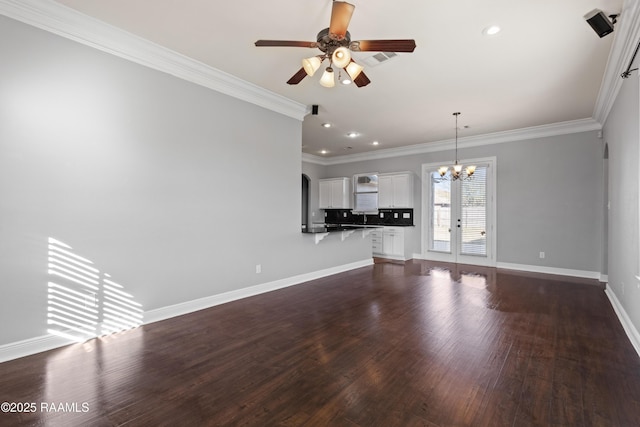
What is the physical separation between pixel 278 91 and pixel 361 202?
4.94 m

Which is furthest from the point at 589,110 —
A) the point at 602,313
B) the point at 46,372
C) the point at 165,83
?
the point at 46,372

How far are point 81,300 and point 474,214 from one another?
7091 millimetres

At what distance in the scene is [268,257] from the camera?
463cm

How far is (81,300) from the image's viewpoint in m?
2.88

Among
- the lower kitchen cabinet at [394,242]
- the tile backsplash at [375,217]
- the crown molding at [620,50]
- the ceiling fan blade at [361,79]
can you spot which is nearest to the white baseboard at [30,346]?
the ceiling fan blade at [361,79]

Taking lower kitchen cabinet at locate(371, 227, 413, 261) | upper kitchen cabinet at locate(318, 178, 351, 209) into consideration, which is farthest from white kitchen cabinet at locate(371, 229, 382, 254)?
upper kitchen cabinet at locate(318, 178, 351, 209)

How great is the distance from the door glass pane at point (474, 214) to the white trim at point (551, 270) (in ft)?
1.61

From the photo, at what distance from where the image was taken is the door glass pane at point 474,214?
6.84 meters

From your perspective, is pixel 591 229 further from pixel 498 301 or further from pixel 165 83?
pixel 165 83

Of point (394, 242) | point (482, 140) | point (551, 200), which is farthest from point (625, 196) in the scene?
point (394, 242)

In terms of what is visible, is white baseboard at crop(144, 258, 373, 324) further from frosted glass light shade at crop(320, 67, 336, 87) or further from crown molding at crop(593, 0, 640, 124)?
crown molding at crop(593, 0, 640, 124)

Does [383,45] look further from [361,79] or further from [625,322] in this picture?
[625,322]

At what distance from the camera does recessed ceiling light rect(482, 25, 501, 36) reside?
2.87 m

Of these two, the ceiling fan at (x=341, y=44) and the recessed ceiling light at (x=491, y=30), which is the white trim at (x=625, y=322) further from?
the ceiling fan at (x=341, y=44)
